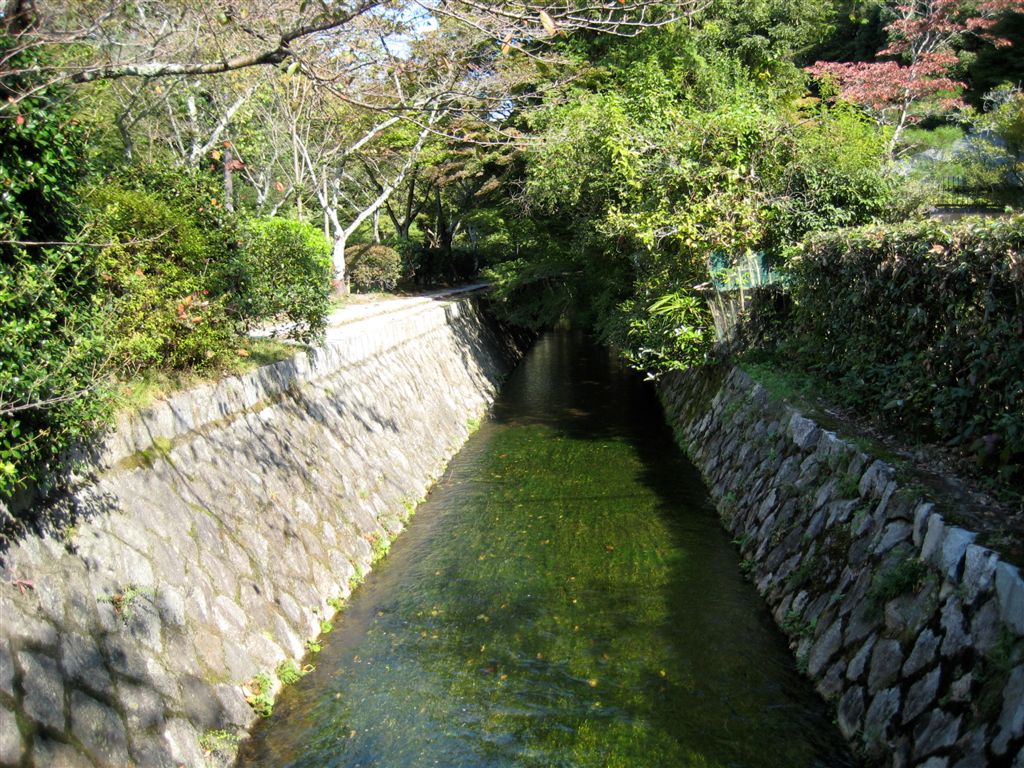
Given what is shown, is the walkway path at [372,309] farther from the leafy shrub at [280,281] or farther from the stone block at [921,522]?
the stone block at [921,522]

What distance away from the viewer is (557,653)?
7371 mm

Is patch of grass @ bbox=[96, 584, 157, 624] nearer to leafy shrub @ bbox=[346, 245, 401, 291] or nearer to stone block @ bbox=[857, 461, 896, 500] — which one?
stone block @ bbox=[857, 461, 896, 500]

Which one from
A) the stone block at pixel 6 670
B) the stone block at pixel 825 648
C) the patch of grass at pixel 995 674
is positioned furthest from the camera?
the stone block at pixel 825 648

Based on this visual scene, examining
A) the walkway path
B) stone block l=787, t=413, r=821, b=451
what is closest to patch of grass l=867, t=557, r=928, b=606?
stone block l=787, t=413, r=821, b=451

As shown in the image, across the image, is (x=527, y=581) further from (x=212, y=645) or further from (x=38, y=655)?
(x=38, y=655)

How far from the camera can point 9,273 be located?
479cm

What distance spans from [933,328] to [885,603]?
305 centimetres

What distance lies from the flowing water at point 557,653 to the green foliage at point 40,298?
2.92m

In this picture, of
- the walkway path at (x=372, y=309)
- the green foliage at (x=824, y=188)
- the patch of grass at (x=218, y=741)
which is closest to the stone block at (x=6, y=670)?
the patch of grass at (x=218, y=741)

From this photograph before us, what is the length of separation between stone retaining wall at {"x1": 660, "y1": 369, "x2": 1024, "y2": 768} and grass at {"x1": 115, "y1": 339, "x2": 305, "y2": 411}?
6.55 meters

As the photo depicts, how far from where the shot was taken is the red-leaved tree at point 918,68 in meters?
27.9

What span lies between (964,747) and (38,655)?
18.5 ft

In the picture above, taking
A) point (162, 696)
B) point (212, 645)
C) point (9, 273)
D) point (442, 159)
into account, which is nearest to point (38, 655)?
point (162, 696)

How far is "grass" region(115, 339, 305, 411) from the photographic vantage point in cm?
698
